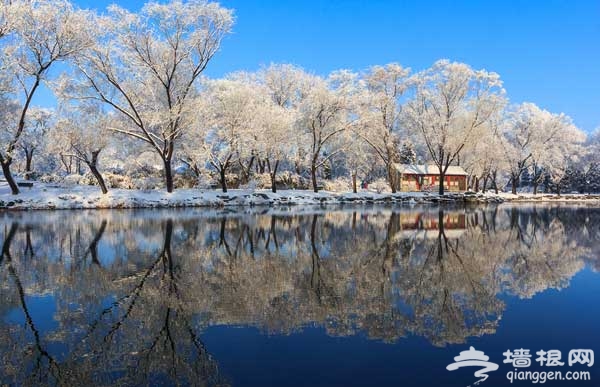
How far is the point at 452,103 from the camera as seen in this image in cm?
5266

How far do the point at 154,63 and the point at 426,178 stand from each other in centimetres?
4656

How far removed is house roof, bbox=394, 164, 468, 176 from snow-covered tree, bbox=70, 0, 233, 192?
38706 mm

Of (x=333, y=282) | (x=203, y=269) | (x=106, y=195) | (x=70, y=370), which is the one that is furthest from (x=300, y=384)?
(x=106, y=195)

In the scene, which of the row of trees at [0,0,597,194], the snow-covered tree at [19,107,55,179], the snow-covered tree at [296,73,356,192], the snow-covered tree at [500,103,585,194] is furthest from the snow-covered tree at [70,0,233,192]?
the snow-covered tree at [500,103,585,194]

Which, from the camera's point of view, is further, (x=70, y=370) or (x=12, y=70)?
(x=12, y=70)

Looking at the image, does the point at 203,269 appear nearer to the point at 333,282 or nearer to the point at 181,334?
the point at 333,282

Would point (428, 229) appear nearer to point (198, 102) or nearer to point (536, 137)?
point (198, 102)

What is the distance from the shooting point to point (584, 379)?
6156 millimetres

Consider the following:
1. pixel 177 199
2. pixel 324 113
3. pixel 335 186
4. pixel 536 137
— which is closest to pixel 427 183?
pixel 536 137

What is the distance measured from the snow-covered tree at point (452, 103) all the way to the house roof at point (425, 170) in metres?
14.7

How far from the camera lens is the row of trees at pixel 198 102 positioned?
119 ft

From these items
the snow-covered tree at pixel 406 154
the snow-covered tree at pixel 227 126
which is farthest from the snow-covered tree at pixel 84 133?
the snow-covered tree at pixel 406 154

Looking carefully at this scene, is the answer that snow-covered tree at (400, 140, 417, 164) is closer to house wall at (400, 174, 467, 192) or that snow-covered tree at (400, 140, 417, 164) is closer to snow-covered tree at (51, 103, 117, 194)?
house wall at (400, 174, 467, 192)

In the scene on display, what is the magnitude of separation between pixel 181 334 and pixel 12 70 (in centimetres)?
3757
